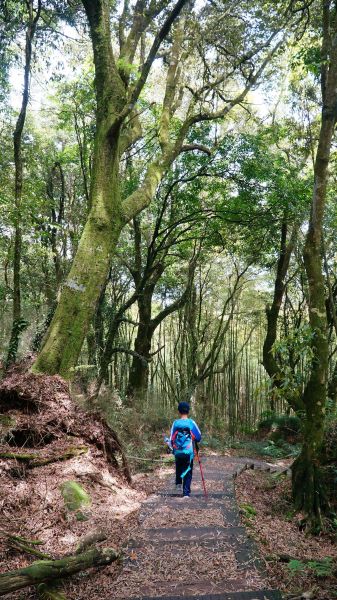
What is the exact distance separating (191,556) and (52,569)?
1328 mm

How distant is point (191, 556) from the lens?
Answer: 149 inches

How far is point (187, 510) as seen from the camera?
5152 mm

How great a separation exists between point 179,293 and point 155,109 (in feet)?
26.8

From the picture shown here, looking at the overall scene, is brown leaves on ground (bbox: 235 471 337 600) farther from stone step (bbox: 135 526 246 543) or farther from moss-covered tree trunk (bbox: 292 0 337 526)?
moss-covered tree trunk (bbox: 292 0 337 526)

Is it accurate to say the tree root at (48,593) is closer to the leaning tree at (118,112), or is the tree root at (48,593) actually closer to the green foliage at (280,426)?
the leaning tree at (118,112)

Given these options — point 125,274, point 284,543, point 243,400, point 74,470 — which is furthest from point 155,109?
point 243,400

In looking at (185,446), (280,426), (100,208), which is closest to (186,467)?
(185,446)

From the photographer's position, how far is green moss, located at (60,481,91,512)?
4396 mm

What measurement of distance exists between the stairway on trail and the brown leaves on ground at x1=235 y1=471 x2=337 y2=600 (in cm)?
21

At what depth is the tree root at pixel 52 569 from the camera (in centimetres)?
270

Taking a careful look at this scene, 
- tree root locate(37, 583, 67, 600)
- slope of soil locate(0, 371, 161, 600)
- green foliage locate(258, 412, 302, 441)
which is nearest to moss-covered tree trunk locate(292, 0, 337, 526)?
slope of soil locate(0, 371, 161, 600)

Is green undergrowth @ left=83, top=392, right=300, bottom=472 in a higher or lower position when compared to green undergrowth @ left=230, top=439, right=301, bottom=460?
higher

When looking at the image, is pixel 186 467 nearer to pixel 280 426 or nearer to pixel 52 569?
pixel 52 569

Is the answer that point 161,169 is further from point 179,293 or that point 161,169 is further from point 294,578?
point 179,293
